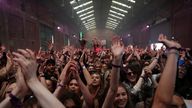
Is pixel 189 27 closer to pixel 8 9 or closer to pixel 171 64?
pixel 8 9

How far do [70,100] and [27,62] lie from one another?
174 centimetres

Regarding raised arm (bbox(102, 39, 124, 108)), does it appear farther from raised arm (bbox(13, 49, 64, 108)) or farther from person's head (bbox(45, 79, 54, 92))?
person's head (bbox(45, 79, 54, 92))

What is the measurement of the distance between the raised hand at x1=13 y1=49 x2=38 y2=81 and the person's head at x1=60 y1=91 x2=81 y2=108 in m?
1.50

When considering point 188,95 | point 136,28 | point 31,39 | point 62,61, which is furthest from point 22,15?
point 136,28

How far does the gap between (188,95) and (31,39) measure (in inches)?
536

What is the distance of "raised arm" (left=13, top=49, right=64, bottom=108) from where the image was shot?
5.21 feet

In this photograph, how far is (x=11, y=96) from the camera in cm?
214

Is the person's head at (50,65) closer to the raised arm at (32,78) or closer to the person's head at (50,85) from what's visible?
the person's head at (50,85)

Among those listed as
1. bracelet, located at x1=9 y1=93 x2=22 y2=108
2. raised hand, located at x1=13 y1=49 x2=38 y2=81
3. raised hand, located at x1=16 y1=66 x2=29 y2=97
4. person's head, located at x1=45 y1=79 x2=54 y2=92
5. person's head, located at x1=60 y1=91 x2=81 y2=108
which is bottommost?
person's head, located at x1=60 y1=91 x2=81 y2=108

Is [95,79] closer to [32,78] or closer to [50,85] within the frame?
[50,85]

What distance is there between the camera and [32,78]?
1646 millimetres

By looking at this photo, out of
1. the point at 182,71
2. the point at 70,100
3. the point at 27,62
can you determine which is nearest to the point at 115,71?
the point at 27,62

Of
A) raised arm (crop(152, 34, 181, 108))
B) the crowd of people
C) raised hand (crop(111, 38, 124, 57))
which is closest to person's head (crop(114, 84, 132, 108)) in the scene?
the crowd of people

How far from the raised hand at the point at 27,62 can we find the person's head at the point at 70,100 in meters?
1.50
